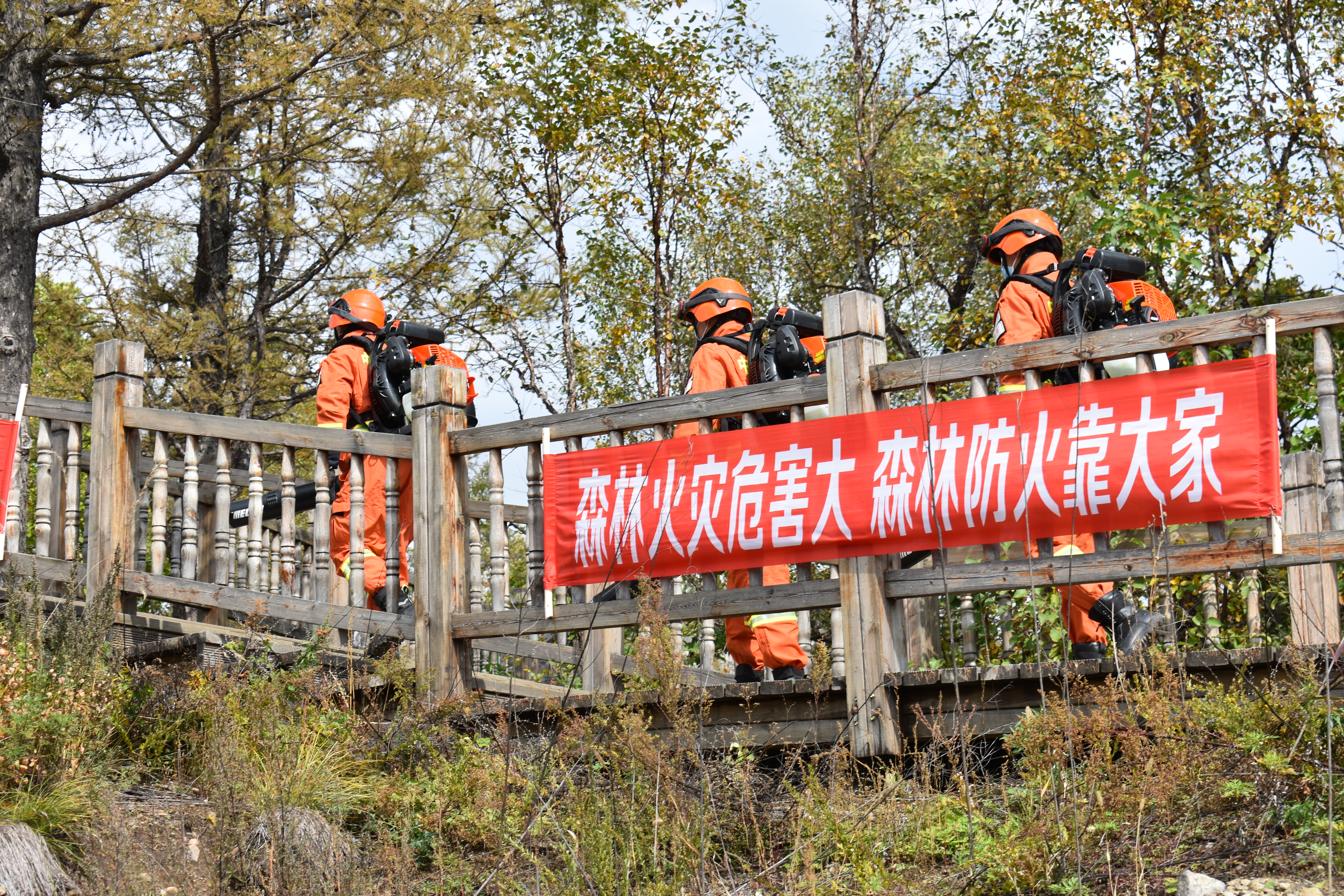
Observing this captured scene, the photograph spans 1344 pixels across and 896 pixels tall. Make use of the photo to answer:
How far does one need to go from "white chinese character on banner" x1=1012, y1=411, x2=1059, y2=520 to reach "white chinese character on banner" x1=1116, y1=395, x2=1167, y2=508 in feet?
0.85

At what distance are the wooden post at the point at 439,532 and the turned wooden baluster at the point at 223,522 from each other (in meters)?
0.98

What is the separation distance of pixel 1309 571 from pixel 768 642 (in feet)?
7.93

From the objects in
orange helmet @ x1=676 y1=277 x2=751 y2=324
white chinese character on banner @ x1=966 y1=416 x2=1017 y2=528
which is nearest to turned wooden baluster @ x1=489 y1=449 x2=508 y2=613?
orange helmet @ x1=676 y1=277 x2=751 y2=324

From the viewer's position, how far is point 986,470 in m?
5.29

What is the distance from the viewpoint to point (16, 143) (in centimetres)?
1133

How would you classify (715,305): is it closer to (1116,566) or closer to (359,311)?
(359,311)

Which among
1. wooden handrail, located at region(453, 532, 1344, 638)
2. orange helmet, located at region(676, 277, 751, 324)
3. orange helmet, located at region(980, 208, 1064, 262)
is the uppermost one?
orange helmet, located at region(980, 208, 1064, 262)

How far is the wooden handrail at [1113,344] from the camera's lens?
15.9ft

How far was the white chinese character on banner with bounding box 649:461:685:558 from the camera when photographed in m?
5.89

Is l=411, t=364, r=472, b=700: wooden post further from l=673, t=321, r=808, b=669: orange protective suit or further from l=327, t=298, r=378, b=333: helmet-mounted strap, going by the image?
l=327, t=298, r=378, b=333: helmet-mounted strap

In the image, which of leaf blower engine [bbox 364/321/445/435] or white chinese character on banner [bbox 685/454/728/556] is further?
leaf blower engine [bbox 364/321/445/435]

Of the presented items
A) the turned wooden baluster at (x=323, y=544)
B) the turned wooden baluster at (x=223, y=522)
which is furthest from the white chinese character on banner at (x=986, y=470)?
the turned wooden baluster at (x=223, y=522)

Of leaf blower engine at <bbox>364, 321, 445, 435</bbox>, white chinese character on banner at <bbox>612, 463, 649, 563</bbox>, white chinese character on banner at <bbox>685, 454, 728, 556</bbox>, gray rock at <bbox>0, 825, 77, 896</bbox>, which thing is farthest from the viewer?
leaf blower engine at <bbox>364, 321, 445, 435</bbox>

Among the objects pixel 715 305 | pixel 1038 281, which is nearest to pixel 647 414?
pixel 715 305
